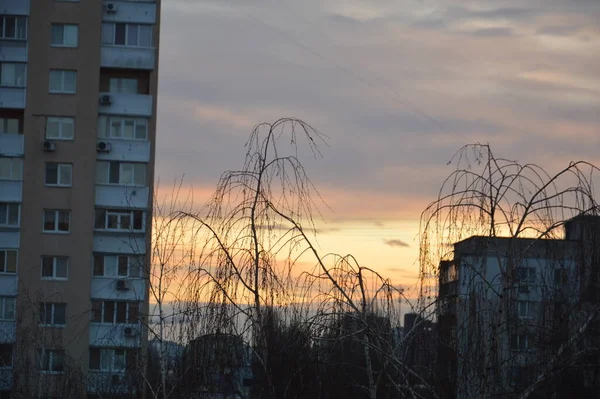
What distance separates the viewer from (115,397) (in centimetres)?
2256

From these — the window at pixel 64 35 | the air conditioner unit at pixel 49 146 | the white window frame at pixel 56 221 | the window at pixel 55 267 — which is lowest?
the window at pixel 55 267

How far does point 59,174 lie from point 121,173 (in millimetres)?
3076

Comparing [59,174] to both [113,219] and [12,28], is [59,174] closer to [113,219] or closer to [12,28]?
[113,219]

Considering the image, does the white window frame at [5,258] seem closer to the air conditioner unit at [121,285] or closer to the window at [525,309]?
the air conditioner unit at [121,285]

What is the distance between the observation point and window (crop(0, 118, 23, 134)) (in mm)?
52062

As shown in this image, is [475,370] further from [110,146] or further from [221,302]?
[110,146]

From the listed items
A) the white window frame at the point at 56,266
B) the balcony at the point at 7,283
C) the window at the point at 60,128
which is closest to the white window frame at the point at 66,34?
the window at the point at 60,128

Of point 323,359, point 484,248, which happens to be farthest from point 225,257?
point 484,248

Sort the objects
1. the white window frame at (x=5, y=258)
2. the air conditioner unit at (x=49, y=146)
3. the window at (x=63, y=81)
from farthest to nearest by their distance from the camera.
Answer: the window at (x=63, y=81), the white window frame at (x=5, y=258), the air conditioner unit at (x=49, y=146)

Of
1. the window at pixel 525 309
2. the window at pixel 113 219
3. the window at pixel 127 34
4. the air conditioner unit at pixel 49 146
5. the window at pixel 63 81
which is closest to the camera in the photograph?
the window at pixel 525 309

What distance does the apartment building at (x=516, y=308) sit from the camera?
1098cm

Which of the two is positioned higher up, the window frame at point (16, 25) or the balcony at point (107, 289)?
the window frame at point (16, 25)

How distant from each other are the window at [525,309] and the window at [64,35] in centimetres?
4168

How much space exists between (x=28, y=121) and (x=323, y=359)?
42.0 metres
